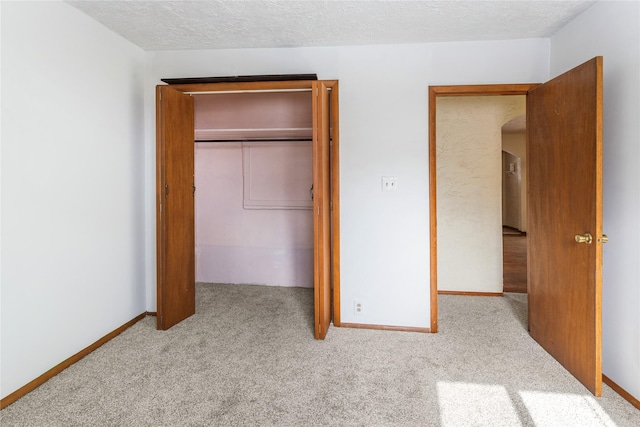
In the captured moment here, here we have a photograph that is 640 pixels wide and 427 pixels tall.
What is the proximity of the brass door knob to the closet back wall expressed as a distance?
2.59 metres

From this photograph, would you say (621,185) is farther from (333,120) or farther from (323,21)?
(323,21)

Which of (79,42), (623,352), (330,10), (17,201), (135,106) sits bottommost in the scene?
(623,352)

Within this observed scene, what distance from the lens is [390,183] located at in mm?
2945

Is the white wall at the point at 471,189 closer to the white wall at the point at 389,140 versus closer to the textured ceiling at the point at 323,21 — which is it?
the white wall at the point at 389,140

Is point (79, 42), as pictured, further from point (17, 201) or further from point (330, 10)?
point (330, 10)

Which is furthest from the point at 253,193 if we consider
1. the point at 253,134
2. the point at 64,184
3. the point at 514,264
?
the point at 514,264

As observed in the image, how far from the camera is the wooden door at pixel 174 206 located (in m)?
2.86

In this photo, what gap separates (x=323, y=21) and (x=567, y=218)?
207 centimetres

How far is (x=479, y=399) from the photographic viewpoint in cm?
198

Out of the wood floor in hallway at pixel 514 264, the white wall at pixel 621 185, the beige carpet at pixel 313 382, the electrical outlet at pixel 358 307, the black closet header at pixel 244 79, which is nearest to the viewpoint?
the beige carpet at pixel 313 382

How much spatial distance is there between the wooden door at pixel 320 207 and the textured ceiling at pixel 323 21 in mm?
449

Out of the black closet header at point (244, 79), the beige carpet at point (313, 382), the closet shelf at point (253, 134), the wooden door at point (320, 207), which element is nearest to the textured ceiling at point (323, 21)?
the black closet header at point (244, 79)

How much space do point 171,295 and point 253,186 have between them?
5.45 feet

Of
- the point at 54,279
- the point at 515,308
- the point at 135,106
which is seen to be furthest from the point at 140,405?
the point at 515,308
